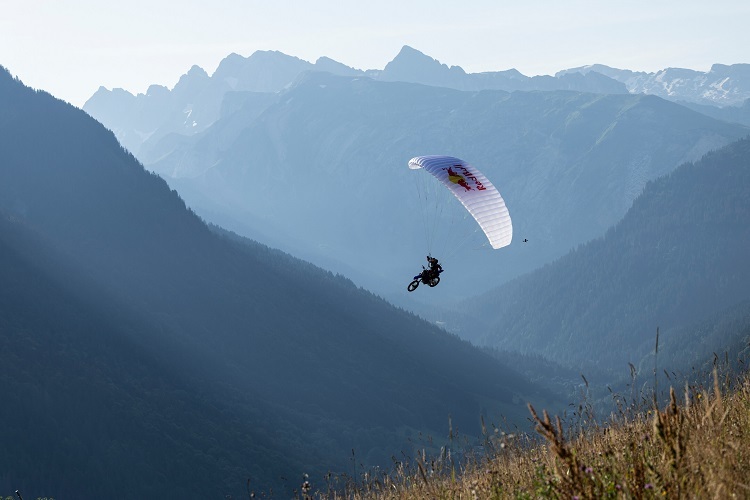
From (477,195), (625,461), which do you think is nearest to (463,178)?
(477,195)

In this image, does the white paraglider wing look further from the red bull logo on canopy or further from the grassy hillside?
the grassy hillside

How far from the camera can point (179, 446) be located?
6924 inches

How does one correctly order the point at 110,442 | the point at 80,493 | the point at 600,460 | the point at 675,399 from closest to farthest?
the point at 675,399 → the point at 600,460 → the point at 80,493 → the point at 110,442

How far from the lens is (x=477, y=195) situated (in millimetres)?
34906

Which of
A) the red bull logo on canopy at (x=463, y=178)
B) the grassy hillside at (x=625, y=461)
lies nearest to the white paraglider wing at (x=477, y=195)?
the red bull logo on canopy at (x=463, y=178)

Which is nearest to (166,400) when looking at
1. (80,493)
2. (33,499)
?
(80,493)

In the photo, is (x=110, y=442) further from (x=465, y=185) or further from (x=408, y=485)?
(x=408, y=485)

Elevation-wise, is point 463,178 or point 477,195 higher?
point 463,178

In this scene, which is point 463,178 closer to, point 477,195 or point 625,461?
point 477,195

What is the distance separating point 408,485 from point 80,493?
162 metres

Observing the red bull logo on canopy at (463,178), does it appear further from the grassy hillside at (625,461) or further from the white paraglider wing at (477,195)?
the grassy hillside at (625,461)

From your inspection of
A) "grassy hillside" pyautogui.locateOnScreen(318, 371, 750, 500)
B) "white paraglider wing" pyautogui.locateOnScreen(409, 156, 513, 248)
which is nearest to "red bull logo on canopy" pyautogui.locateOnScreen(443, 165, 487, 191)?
"white paraglider wing" pyautogui.locateOnScreen(409, 156, 513, 248)

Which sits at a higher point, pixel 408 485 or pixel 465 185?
pixel 465 185

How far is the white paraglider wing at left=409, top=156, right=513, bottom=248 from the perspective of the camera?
3406cm
